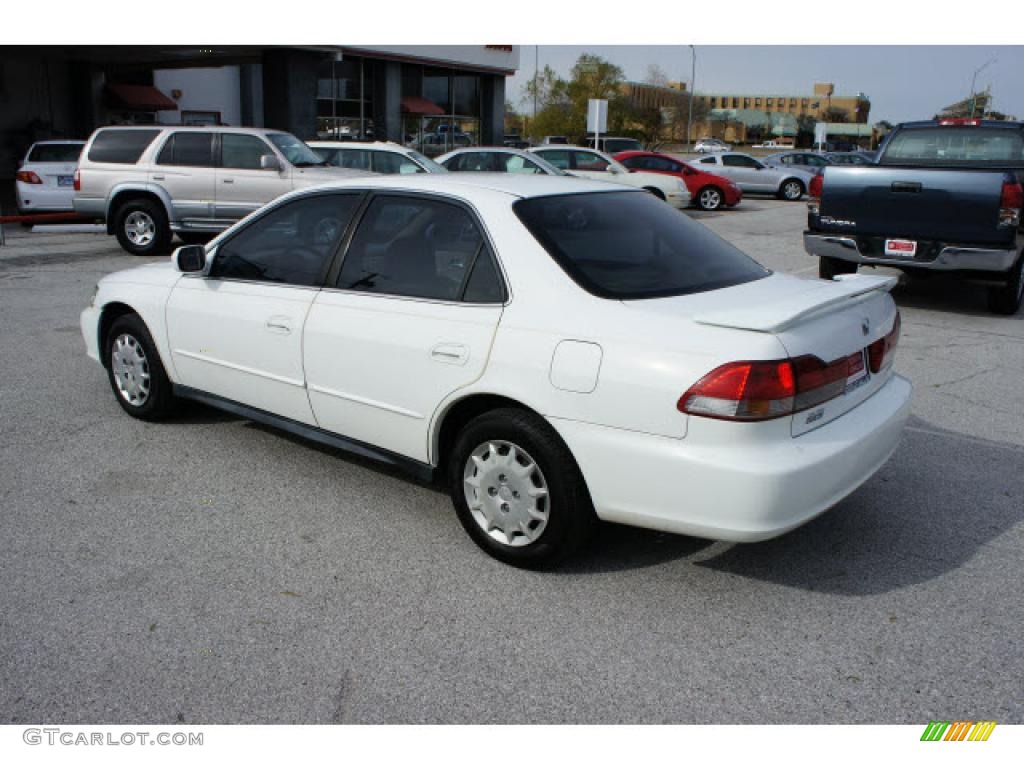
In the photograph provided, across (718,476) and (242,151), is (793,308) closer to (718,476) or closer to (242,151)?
(718,476)

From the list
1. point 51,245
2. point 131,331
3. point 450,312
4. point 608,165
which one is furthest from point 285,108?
point 450,312

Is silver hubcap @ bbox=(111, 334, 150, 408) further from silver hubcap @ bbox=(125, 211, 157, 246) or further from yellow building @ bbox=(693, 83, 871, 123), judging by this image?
yellow building @ bbox=(693, 83, 871, 123)

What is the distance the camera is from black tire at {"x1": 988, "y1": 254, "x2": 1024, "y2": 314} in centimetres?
965

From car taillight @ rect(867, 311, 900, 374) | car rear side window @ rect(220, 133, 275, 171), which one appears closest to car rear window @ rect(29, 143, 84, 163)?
car rear side window @ rect(220, 133, 275, 171)

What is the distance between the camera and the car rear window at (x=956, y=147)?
34.9 feet

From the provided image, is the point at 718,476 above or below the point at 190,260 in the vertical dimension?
below

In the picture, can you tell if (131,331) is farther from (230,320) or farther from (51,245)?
(51,245)

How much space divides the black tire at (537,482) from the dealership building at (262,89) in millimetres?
24749

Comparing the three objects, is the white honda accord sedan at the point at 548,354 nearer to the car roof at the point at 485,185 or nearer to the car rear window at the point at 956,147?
the car roof at the point at 485,185

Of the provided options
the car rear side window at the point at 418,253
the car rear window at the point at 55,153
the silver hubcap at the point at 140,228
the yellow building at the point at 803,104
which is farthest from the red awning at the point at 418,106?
the yellow building at the point at 803,104

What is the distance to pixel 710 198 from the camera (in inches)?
958
